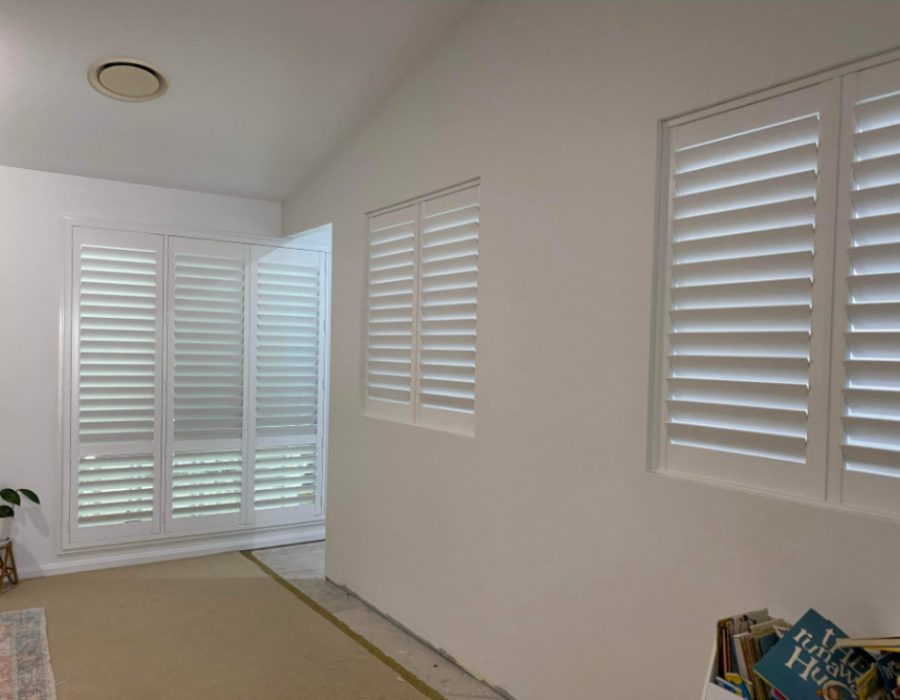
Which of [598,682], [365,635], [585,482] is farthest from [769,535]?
[365,635]

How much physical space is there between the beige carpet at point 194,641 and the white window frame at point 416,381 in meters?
1.00

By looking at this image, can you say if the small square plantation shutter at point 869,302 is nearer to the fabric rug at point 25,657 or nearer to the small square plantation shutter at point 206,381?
the fabric rug at point 25,657

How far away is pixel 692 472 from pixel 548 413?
1.88ft

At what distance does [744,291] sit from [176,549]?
363cm

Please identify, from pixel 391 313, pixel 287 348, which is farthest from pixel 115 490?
pixel 391 313

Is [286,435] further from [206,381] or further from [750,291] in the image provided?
[750,291]

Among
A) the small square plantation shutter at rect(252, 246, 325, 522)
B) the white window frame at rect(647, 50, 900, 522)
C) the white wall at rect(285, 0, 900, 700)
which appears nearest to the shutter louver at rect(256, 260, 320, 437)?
the small square plantation shutter at rect(252, 246, 325, 522)

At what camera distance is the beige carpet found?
2.66 meters

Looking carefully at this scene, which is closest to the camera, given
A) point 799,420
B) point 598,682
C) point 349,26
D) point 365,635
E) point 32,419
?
point 799,420

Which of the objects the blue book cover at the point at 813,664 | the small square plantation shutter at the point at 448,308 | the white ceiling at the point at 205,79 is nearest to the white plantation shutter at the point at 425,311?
the small square plantation shutter at the point at 448,308

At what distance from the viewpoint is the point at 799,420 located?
1738 mm

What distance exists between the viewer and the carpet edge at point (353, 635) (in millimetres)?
2668

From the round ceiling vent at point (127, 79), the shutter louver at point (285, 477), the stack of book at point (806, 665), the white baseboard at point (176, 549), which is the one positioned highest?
the round ceiling vent at point (127, 79)

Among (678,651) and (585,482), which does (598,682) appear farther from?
(585,482)
